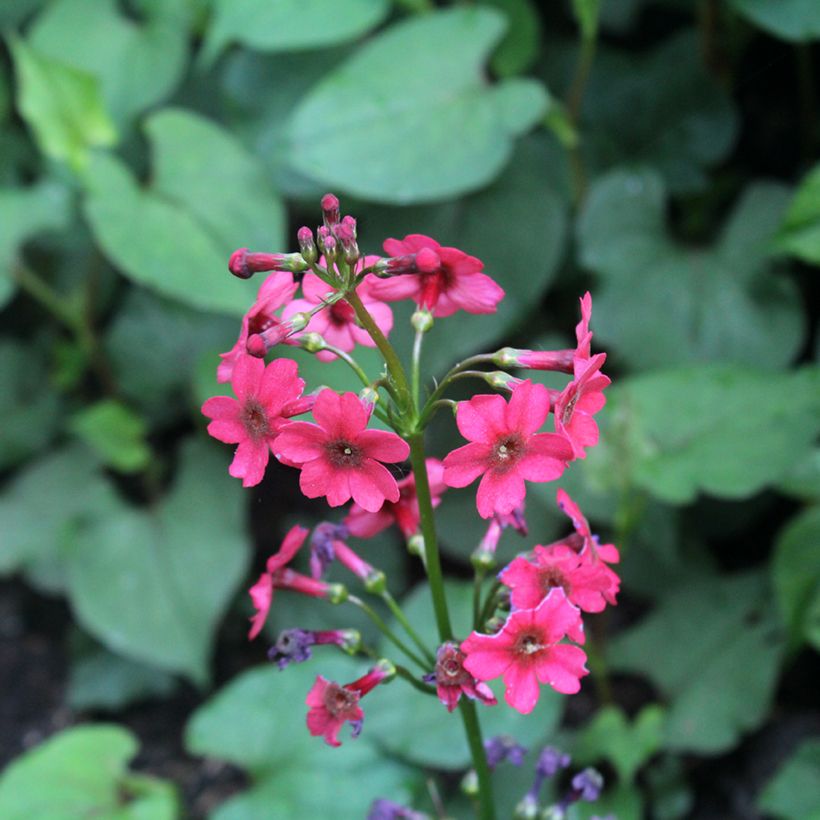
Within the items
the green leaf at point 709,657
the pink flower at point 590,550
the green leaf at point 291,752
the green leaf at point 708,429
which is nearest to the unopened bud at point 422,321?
the pink flower at point 590,550

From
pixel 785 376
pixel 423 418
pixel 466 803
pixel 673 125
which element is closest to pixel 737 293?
pixel 785 376

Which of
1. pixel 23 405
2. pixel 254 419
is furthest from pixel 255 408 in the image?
pixel 23 405

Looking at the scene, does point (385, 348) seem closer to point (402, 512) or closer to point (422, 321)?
point (422, 321)

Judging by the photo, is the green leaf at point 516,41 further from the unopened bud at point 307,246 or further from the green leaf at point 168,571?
the unopened bud at point 307,246

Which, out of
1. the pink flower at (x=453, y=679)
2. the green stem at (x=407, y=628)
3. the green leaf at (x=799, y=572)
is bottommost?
the green leaf at (x=799, y=572)

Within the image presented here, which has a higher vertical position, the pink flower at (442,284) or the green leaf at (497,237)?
the pink flower at (442,284)

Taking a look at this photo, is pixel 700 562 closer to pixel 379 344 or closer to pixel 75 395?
pixel 379 344
